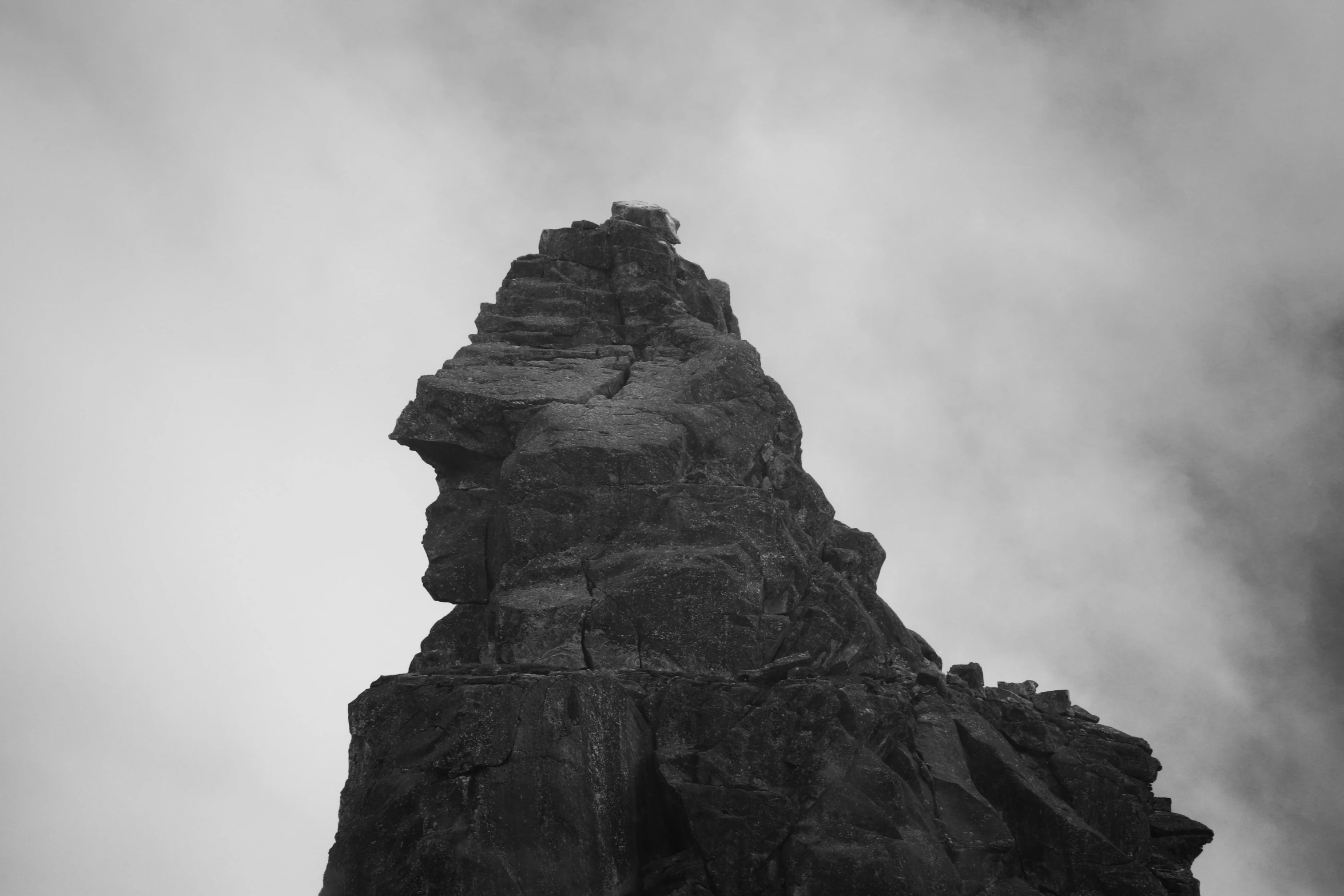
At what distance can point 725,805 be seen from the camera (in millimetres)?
32500

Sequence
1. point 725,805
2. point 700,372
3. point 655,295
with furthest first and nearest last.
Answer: point 655,295 → point 700,372 → point 725,805

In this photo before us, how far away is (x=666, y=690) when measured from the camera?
3612 cm

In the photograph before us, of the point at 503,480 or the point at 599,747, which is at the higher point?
the point at 503,480

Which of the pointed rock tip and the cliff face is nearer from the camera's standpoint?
the cliff face

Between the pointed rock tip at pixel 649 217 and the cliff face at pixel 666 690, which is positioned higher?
the pointed rock tip at pixel 649 217

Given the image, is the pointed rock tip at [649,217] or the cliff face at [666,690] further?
the pointed rock tip at [649,217]

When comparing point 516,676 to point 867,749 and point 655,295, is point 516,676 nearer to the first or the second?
point 867,749

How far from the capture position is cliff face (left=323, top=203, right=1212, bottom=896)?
104 ft

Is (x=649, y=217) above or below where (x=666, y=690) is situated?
above

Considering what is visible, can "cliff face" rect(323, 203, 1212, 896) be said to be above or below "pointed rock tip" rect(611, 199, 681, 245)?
below

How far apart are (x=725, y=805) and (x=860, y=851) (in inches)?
134

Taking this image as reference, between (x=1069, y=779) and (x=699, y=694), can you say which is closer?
(x=699, y=694)

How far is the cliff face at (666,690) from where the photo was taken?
31.6 metres

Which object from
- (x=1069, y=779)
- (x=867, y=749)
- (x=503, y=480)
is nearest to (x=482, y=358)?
(x=503, y=480)
